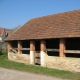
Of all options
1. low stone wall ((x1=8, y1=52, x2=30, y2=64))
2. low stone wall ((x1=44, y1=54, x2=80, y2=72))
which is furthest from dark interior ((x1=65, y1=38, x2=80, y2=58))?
low stone wall ((x1=8, y1=52, x2=30, y2=64))

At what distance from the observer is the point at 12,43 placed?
82.5ft

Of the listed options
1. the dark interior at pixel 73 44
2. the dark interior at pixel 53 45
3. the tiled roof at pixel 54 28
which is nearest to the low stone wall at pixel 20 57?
the tiled roof at pixel 54 28

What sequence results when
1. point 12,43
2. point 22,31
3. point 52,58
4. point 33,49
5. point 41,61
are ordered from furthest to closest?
point 12,43 → point 22,31 → point 33,49 → point 41,61 → point 52,58

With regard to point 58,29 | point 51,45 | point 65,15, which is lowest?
point 51,45

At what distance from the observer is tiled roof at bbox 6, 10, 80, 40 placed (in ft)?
55.9

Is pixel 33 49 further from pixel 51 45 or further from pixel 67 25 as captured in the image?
pixel 67 25

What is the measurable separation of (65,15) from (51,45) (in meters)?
3.19

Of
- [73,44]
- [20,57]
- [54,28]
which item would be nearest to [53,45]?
[54,28]

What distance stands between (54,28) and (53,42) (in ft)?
6.77

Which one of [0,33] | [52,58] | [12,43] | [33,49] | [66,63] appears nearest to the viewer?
[66,63]

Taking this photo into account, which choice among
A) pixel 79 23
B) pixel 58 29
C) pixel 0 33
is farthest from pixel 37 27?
pixel 0 33

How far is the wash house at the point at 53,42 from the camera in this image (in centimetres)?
1654

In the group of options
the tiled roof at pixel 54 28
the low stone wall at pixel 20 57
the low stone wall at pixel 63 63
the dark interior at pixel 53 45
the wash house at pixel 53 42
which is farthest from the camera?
the low stone wall at pixel 20 57

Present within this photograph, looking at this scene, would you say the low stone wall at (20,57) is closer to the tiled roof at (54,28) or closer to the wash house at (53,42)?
the wash house at (53,42)
